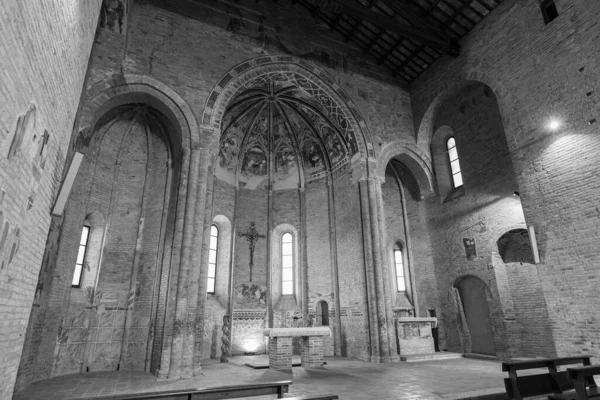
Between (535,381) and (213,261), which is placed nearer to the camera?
(535,381)

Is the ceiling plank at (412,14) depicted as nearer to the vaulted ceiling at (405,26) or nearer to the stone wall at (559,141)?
the vaulted ceiling at (405,26)

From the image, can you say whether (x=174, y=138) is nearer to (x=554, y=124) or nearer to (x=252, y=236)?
(x=252, y=236)

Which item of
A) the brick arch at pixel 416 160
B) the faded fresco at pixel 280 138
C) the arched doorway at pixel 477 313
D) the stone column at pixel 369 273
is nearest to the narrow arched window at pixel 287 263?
the faded fresco at pixel 280 138

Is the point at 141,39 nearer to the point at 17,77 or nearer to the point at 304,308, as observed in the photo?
the point at 17,77

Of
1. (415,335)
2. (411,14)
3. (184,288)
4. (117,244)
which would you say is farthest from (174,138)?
(415,335)

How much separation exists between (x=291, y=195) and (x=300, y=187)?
0.54 meters

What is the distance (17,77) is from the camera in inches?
146

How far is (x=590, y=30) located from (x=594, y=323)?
7.14 meters

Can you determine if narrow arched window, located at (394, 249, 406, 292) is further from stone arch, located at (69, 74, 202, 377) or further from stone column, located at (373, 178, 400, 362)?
→ stone arch, located at (69, 74, 202, 377)

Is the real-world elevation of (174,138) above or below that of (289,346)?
above

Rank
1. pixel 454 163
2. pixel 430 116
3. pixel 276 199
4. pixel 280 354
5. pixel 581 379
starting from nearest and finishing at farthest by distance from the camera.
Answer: pixel 581 379
pixel 280 354
pixel 454 163
pixel 430 116
pixel 276 199

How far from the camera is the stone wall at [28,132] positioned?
11.9 feet

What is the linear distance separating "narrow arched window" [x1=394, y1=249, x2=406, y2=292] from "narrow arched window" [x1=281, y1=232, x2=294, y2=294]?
172 inches

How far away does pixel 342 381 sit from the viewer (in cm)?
790
